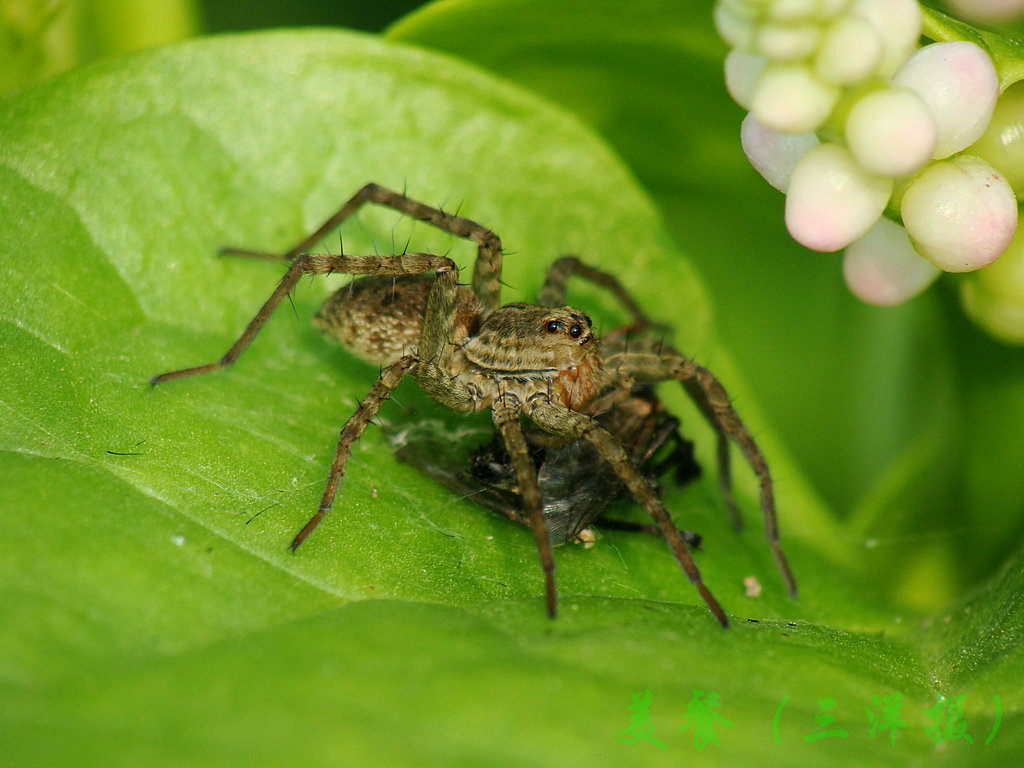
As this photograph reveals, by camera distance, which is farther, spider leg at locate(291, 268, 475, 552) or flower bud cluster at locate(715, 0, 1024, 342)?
spider leg at locate(291, 268, 475, 552)

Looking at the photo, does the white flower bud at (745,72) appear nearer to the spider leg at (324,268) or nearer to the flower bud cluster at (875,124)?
the flower bud cluster at (875,124)

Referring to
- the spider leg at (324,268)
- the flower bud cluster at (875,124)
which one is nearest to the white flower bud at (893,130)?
the flower bud cluster at (875,124)

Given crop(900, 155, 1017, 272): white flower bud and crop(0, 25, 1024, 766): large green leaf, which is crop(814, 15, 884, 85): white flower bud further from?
crop(0, 25, 1024, 766): large green leaf

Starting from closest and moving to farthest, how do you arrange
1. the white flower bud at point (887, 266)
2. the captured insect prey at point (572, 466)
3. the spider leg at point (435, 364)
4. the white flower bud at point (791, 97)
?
the white flower bud at point (791, 97) < the white flower bud at point (887, 266) < the captured insect prey at point (572, 466) < the spider leg at point (435, 364)

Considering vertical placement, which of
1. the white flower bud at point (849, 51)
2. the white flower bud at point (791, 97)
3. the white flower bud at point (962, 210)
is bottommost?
the white flower bud at point (962, 210)

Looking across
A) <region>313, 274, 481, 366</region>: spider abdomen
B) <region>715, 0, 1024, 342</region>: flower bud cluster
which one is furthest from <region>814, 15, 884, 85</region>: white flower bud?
<region>313, 274, 481, 366</region>: spider abdomen

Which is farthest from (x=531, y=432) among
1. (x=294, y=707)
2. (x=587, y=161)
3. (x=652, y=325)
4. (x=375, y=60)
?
(x=294, y=707)
